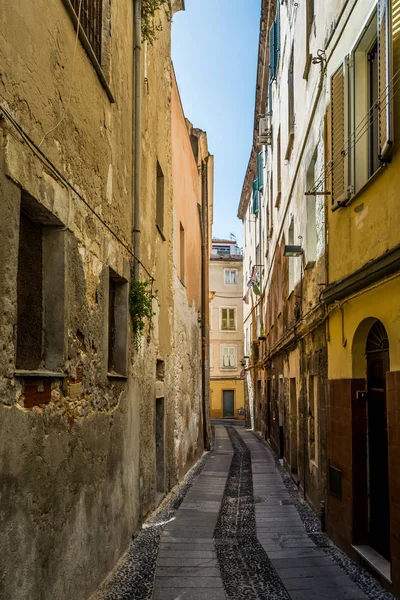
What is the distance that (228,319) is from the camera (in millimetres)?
43750

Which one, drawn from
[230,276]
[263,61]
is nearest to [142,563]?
[263,61]

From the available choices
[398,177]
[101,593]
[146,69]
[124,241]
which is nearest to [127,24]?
[146,69]

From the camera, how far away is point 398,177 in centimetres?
543

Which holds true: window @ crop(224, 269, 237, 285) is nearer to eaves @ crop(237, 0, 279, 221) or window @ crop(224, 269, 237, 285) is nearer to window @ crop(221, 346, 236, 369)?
window @ crop(221, 346, 236, 369)

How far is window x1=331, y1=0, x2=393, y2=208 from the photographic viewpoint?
650 centimetres

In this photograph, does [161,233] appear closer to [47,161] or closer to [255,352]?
[47,161]

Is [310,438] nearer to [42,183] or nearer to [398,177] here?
[398,177]

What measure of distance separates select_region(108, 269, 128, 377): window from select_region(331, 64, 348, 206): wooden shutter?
265cm

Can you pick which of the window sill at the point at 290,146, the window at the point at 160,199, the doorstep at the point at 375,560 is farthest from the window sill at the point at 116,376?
the window sill at the point at 290,146

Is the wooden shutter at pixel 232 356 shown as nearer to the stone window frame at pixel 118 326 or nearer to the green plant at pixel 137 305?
the green plant at pixel 137 305

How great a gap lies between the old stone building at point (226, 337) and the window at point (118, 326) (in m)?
34.0

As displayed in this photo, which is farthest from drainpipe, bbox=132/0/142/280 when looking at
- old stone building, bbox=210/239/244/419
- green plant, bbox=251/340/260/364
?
old stone building, bbox=210/239/244/419

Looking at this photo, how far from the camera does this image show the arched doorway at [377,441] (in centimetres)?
632

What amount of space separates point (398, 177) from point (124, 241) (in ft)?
10.2
